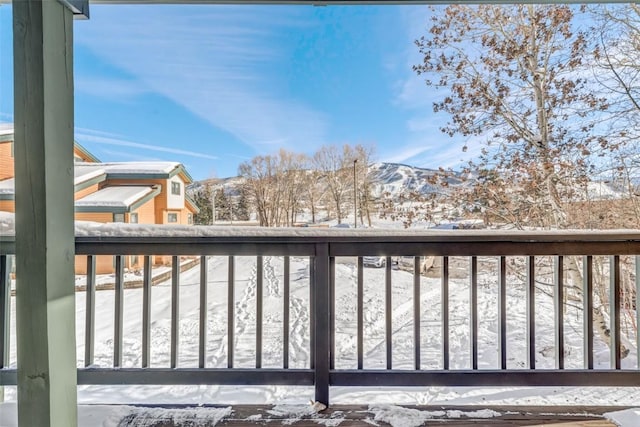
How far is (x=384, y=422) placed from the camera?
164 centimetres

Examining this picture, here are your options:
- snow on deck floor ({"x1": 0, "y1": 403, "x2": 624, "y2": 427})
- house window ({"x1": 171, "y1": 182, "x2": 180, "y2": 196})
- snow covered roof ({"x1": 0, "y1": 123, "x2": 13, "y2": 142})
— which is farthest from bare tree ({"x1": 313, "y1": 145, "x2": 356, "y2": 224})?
snow covered roof ({"x1": 0, "y1": 123, "x2": 13, "y2": 142})

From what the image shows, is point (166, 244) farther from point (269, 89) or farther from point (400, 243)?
point (269, 89)

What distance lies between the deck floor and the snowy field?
0.18 meters

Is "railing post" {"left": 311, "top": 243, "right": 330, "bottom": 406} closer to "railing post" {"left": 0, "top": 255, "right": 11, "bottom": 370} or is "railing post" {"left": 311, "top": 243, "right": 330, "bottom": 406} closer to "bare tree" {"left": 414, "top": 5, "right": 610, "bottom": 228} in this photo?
"railing post" {"left": 0, "top": 255, "right": 11, "bottom": 370}

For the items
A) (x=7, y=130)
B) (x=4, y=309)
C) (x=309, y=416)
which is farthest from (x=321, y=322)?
(x=4, y=309)

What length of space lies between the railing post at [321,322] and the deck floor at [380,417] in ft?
0.44

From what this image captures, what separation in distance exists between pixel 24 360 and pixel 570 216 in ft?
19.0

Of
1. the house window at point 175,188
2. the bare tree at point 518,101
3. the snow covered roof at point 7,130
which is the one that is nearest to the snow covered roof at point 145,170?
the house window at point 175,188

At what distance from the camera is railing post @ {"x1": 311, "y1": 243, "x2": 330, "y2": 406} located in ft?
5.79

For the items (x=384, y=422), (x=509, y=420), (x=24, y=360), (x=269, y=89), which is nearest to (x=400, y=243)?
(x=384, y=422)

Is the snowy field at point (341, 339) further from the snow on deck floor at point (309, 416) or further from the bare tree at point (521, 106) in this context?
the bare tree at point (521, 106)

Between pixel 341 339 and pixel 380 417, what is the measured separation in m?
2.20

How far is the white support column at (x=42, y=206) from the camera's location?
3.84 ft

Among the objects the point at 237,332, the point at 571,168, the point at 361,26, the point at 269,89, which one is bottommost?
the point at 237,332
